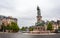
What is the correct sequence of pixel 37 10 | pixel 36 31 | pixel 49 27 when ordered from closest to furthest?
pixel 36 31 → pixel 37 10 → pixel 49 27

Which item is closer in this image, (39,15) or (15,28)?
(39,15)

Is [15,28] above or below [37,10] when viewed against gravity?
below

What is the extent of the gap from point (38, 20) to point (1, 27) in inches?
1488

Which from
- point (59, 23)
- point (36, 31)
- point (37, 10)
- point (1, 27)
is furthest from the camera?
point (59, 23)

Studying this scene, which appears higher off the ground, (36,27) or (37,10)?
(37,10)

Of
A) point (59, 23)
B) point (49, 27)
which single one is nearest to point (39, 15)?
point (49, 27)

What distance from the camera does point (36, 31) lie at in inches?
3071

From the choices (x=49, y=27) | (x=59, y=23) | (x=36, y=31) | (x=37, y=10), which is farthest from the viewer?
(x=59, y=23)

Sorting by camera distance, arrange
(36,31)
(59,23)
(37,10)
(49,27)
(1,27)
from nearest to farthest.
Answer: (36,31), (37,10), (49,27), (1,27), (59,23)

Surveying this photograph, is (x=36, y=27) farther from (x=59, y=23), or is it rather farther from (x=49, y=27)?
(x=59, y=23)

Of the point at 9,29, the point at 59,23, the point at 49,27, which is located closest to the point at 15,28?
the point at 9,29

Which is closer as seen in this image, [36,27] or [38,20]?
[36,27]

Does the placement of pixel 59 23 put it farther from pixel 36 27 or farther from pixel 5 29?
pixel 36 27

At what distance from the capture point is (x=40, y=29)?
262 ft
